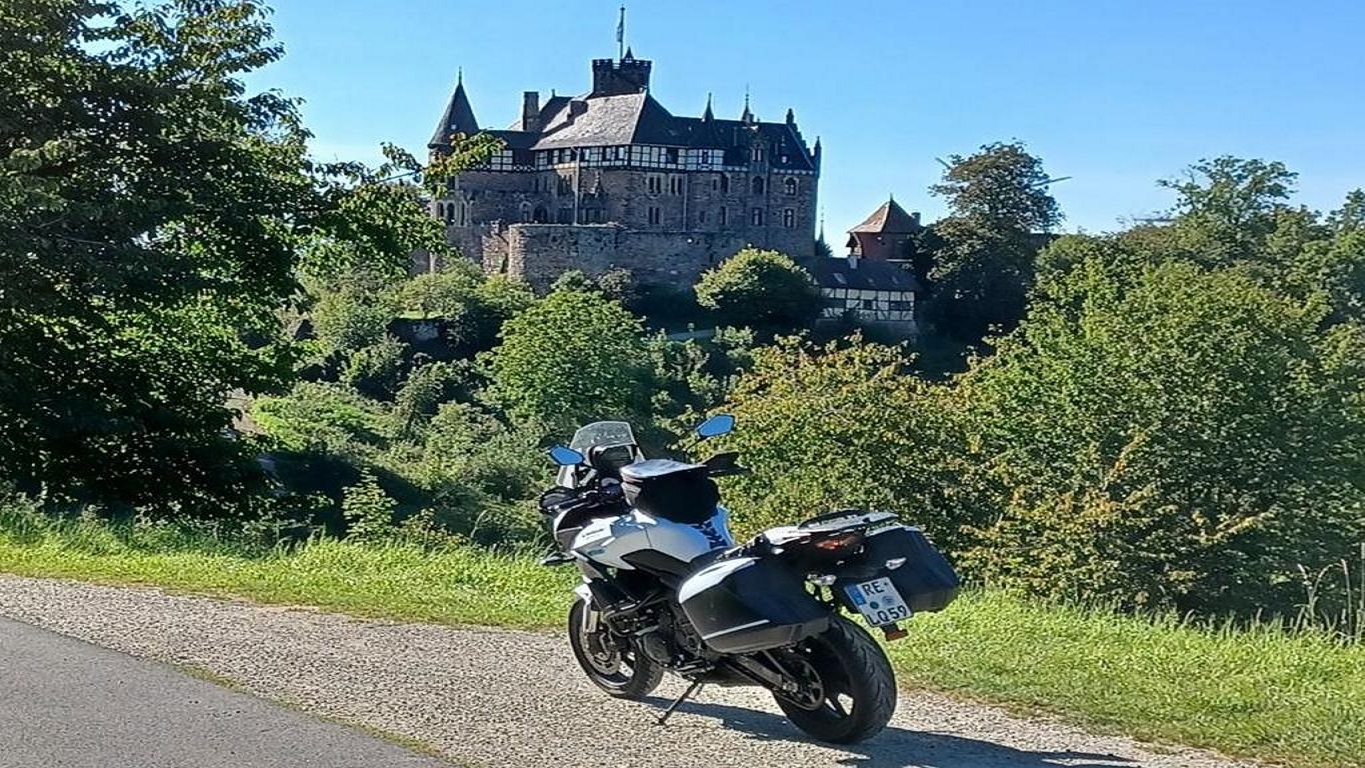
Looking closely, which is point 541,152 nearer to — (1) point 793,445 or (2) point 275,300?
(1) point 793,445

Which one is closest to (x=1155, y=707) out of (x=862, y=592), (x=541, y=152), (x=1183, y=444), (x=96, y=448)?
(x=862, y=592)

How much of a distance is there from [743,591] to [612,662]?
50.7 inches

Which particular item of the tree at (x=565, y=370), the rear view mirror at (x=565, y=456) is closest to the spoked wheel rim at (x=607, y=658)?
the rear view mirror at (x=565, y=456)

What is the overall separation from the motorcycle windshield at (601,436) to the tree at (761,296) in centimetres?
6982

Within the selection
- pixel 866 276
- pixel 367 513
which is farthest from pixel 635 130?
pixel 367 513

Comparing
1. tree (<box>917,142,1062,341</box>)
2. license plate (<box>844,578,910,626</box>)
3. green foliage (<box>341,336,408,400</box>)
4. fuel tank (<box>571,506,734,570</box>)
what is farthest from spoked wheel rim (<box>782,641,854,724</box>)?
tree (<box>917,142,1062,341</box>)

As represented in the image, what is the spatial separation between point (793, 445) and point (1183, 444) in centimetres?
842

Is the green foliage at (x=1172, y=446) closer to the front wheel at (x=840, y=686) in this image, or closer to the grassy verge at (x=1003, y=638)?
the grassy verge at (x=1003, y=638)

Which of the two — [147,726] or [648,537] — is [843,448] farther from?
[147,726]

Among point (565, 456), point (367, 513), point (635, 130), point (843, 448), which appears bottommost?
point (843, 448)

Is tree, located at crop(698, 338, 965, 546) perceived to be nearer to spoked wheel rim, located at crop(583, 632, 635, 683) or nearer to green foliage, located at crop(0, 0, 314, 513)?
green foliage, located at crop(0, 0, 314, 513)

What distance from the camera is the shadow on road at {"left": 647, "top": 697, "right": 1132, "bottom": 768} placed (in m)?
5.12

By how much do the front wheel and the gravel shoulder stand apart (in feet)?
0.31

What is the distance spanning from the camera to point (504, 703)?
18.9 feet
